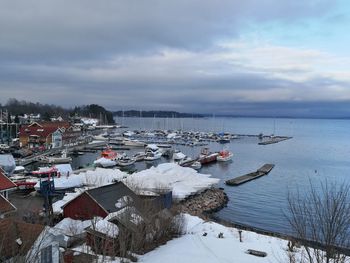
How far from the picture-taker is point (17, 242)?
12320 millimetres

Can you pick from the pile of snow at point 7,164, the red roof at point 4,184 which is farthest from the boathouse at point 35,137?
the red roof at point 4,184

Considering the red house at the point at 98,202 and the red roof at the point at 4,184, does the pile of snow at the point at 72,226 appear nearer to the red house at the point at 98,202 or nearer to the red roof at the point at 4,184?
the red house at the point at 98,202

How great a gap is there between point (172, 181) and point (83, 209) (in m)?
19.8

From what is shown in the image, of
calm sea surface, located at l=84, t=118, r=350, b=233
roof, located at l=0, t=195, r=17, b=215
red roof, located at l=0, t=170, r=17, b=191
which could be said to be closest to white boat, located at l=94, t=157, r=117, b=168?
calm sea surface, located at l=84, t=118, r=350, b=233

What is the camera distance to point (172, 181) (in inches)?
1674

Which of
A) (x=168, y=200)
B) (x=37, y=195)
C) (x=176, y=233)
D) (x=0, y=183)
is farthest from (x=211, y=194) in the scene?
(x=0, y=183)

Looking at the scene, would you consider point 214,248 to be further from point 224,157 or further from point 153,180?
point 224,157

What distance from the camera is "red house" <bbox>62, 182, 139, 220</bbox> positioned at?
22.7 meters

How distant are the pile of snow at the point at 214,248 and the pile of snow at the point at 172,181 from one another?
12.8 metres

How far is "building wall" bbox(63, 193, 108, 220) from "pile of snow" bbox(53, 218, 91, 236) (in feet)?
2.37

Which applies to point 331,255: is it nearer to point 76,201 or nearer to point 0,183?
point 76,201

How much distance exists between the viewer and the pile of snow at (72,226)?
20062mm

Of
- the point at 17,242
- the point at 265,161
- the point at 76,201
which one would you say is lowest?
the point at 265,161

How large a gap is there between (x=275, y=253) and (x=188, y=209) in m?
16.4
